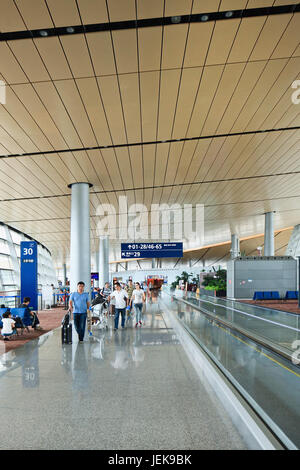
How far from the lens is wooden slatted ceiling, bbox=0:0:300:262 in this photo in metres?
6.11

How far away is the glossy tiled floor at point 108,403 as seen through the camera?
383 cm

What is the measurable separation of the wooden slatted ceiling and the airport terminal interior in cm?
4

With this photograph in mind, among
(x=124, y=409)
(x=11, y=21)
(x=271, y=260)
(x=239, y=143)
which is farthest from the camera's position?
(x=271, y=260)

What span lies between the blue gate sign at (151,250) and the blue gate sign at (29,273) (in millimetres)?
7735

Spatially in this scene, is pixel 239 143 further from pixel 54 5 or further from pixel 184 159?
pixel 54 5

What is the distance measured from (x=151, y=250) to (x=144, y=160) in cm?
1168

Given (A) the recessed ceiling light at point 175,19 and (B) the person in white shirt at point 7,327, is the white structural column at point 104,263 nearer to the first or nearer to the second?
(B) the person in white shirt at point 7,327

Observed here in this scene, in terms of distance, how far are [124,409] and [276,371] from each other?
8.03 feet

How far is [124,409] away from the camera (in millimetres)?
4777

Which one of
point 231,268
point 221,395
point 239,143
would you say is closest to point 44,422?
point 221,395

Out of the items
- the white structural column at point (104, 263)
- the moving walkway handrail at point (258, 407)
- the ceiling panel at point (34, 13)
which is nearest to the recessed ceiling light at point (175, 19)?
the ceiling panel at point (34, 13)

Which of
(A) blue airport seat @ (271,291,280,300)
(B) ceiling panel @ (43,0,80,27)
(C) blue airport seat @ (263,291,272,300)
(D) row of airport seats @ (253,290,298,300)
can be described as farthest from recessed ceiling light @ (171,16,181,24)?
(A) blue airport seat @ (271,291,280,300)

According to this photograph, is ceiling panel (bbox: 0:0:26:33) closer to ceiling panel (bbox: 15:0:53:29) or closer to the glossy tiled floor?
ceiling panel (bbox: 15:0:53:29)

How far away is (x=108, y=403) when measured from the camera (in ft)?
16.5
